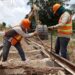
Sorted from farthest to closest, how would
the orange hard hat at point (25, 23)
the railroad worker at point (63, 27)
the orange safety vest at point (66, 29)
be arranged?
the orange safety vest at point (66, 29) < the railroad worker at point (63, 27) < the orange hard hat at point (25, 23)

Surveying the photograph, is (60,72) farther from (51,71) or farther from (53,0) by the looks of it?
(53,0)

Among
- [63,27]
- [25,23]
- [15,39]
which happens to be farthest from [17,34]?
[63,27]

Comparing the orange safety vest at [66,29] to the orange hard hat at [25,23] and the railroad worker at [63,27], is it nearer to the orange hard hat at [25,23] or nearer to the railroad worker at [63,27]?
the railroad worker at [63,27]

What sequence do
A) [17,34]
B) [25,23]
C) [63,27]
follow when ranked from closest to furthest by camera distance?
[25,23] → [17,34] → [63,27]

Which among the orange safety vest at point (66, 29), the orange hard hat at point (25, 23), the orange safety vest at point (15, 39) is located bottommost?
the orange safety vest at point (15, 39)

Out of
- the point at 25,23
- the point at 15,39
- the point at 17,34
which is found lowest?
the point at 15,39

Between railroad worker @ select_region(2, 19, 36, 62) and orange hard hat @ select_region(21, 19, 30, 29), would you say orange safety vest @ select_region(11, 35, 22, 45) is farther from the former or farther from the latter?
orange hard hat @ select_region(21, 19, 30, 29)

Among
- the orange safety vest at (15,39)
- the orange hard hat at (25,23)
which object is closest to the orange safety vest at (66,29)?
the orange hard hat at (25,23)

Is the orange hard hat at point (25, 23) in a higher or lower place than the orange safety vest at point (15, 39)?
higher

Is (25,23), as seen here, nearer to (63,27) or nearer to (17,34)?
(17,34)

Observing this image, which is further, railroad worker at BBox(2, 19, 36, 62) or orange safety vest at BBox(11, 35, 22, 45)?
orange safety vest at BBox(11, 35, 22, 45)

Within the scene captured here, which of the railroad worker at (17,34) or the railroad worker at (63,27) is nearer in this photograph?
the railroad worker at (17,34)

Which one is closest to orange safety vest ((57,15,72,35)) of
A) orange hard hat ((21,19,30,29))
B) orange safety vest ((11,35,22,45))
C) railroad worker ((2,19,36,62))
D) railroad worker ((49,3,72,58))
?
railroad worker ((49,3,72,58))

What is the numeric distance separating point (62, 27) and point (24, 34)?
132cm
